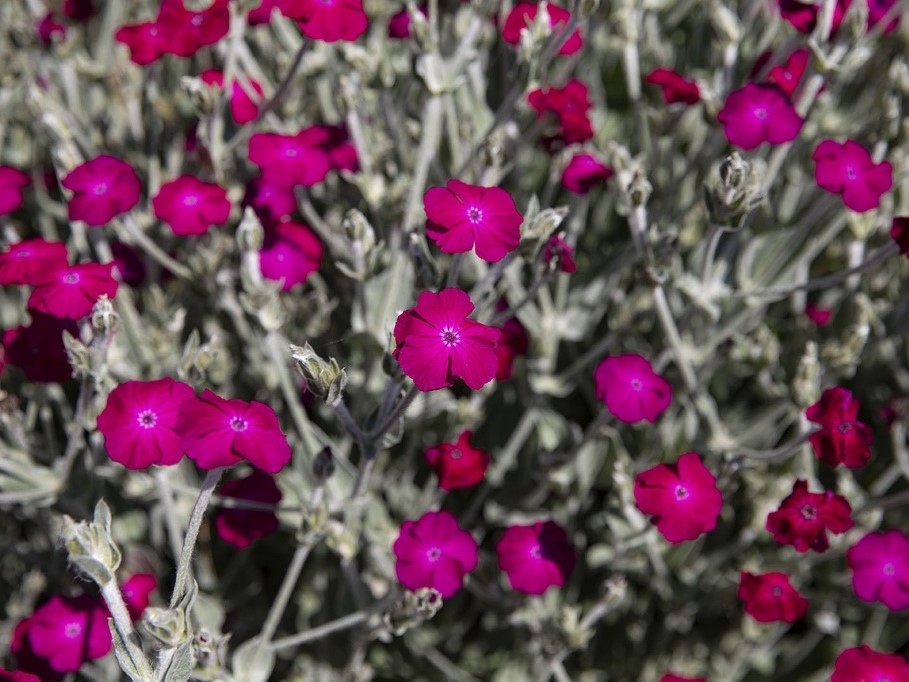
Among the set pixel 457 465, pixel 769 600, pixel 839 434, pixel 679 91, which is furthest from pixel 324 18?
pixel 769 600

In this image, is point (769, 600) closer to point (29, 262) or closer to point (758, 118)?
point (758, 118)

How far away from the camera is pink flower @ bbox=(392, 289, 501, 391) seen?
1.15 m

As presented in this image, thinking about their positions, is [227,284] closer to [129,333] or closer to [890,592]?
[129,333]

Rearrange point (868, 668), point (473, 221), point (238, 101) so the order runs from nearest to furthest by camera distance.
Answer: point (473, 221), point (868, 668), point (238, 101)

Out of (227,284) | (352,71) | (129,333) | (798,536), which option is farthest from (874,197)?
(129,333)

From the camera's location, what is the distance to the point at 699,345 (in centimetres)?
198

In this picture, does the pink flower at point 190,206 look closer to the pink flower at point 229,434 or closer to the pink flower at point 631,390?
the pink flower at point 229,434

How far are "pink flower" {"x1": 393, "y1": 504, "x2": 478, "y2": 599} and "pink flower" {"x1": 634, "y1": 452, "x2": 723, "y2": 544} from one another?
28 centimetres

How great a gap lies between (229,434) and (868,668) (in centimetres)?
97

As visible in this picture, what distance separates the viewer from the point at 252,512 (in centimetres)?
162

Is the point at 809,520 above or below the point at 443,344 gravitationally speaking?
below

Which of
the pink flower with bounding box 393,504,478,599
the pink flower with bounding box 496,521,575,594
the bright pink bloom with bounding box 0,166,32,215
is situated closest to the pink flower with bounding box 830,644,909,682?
the pink flower with bounding box 496,521,575,594

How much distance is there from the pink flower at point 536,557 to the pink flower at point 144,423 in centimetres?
59

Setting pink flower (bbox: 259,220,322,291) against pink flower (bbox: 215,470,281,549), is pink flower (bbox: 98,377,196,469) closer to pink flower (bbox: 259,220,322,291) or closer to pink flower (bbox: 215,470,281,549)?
pink flower (bbox: 215,470,281,549)
